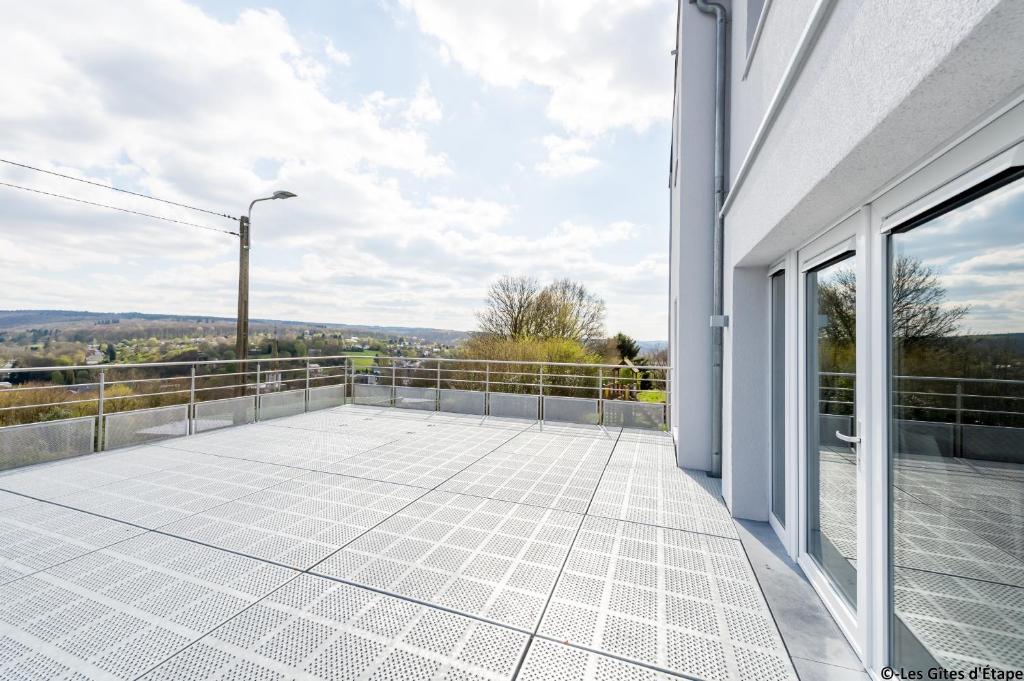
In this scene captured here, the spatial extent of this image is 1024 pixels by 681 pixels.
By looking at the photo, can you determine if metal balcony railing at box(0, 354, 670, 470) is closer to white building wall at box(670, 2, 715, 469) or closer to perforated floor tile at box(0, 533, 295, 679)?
white building wall at box(670, 2, 715, 469)

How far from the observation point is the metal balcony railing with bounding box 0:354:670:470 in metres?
3.99

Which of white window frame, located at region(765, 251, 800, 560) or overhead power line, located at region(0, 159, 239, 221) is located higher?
overhead power line, located at region(0, 159, 239, 221)

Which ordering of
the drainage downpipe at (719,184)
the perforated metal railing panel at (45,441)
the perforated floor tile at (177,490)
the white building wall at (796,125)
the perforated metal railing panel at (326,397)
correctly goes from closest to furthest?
the white building wall at (796,125) → the perforated floor tile at (177,490) → the drainage downpipe at (719,184) → the perforated metal railing panel at (45,441) → the perforated metal railing panel at (326,397)

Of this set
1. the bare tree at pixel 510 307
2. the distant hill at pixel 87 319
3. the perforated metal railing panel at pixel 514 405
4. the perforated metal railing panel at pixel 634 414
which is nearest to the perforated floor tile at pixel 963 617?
the perforated metal railing panel at pixel 634 414

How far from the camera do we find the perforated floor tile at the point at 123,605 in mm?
1519

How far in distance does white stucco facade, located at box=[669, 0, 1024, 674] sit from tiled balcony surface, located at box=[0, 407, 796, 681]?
0.54 m

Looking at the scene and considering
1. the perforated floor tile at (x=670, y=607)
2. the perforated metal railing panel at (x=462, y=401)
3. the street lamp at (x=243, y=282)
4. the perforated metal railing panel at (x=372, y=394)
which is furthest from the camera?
the street lamp at (x=243, y=282)

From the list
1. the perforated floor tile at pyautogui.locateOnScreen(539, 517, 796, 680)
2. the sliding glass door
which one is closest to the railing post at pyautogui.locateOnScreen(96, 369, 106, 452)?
the perforated floor tile at pyautogui.locateOnScreen(539, 517, 796, 680)

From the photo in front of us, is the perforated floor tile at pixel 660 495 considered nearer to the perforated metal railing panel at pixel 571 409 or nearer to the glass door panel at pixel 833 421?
the glass door panel at pixel 833 421

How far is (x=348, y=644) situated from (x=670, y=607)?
1353 millimetres

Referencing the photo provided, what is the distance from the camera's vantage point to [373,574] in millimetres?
2104

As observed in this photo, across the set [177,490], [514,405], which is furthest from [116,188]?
[514,405]

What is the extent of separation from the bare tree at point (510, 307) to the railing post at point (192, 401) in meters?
9.50

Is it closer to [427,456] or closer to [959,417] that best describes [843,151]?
[959,417]
